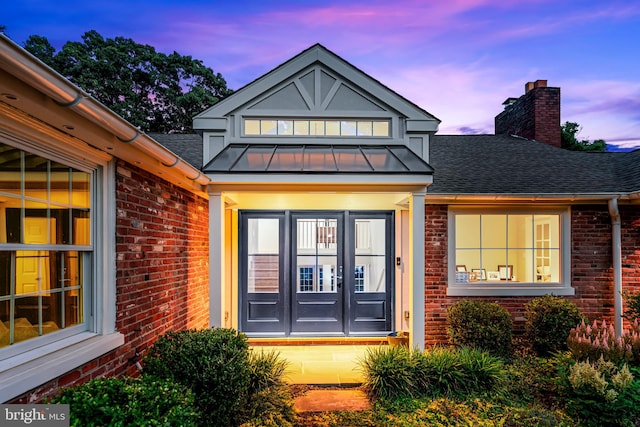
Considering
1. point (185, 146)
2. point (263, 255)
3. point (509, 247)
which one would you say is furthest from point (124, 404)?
point (185, 146)

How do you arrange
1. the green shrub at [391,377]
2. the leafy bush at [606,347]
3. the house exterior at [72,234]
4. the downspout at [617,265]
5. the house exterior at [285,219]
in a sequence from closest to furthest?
1. the house exterior at [72,234]
2. the house exterior at [285,219]
3. the leafy bush at [606,347]
4. the green shrub at [391,377]
5. the downspout at [617,265]

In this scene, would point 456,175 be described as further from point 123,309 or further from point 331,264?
point 123,309

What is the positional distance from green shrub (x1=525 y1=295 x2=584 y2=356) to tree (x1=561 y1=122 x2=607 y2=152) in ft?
66.2

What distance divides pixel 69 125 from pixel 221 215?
9.13ft

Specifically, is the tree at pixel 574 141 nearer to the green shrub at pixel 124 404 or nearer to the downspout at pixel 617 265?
the downspout at pixel 617 265

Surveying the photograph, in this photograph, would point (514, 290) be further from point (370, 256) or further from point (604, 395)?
point (604, 395)

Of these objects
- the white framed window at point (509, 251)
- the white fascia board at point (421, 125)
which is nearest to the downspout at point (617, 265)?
the white framed window at point (509, 251)

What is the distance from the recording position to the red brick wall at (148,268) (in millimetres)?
3609

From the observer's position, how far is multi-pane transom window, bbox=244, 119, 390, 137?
19.3 feet

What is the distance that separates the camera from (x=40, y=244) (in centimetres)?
279

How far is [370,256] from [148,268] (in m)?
4.56

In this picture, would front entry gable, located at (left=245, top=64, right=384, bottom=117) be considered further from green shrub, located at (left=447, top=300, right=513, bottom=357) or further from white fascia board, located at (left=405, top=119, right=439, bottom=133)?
green shrub, located at (left=447, top=300, right=513, bottom=357)

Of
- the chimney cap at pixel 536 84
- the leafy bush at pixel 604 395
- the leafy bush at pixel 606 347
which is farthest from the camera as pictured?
the chimney cap at pixel 536 84

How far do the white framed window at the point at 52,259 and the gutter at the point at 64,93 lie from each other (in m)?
0.41
